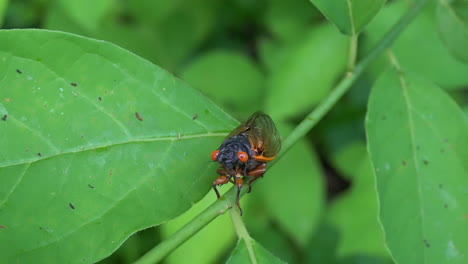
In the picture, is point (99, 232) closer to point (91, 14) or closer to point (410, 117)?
point (410, 117)

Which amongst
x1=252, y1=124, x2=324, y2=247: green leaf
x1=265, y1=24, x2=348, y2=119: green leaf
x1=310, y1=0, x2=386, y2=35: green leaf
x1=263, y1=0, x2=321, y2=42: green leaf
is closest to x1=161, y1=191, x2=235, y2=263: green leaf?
x1=252, y1=124, x2=324, y2=247: green leaf

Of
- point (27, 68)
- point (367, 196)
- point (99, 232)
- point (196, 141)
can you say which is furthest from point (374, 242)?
point (27, 68)

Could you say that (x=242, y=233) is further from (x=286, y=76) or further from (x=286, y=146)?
(x=286, y=76)

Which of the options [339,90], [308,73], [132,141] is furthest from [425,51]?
[132,141]

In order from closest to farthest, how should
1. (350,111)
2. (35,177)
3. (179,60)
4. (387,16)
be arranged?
1. (35,177)
2. (387,16)
3. (350,111)
4. (179,60)

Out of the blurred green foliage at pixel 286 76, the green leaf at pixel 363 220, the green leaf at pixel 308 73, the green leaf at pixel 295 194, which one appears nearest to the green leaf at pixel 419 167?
the blurred green foliage at pixel 286 76

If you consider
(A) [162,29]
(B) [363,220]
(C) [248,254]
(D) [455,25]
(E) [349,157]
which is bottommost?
(B) [363,220]

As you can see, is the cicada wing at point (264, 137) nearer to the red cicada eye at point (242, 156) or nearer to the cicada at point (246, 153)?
the cicada at point (246, 153)
